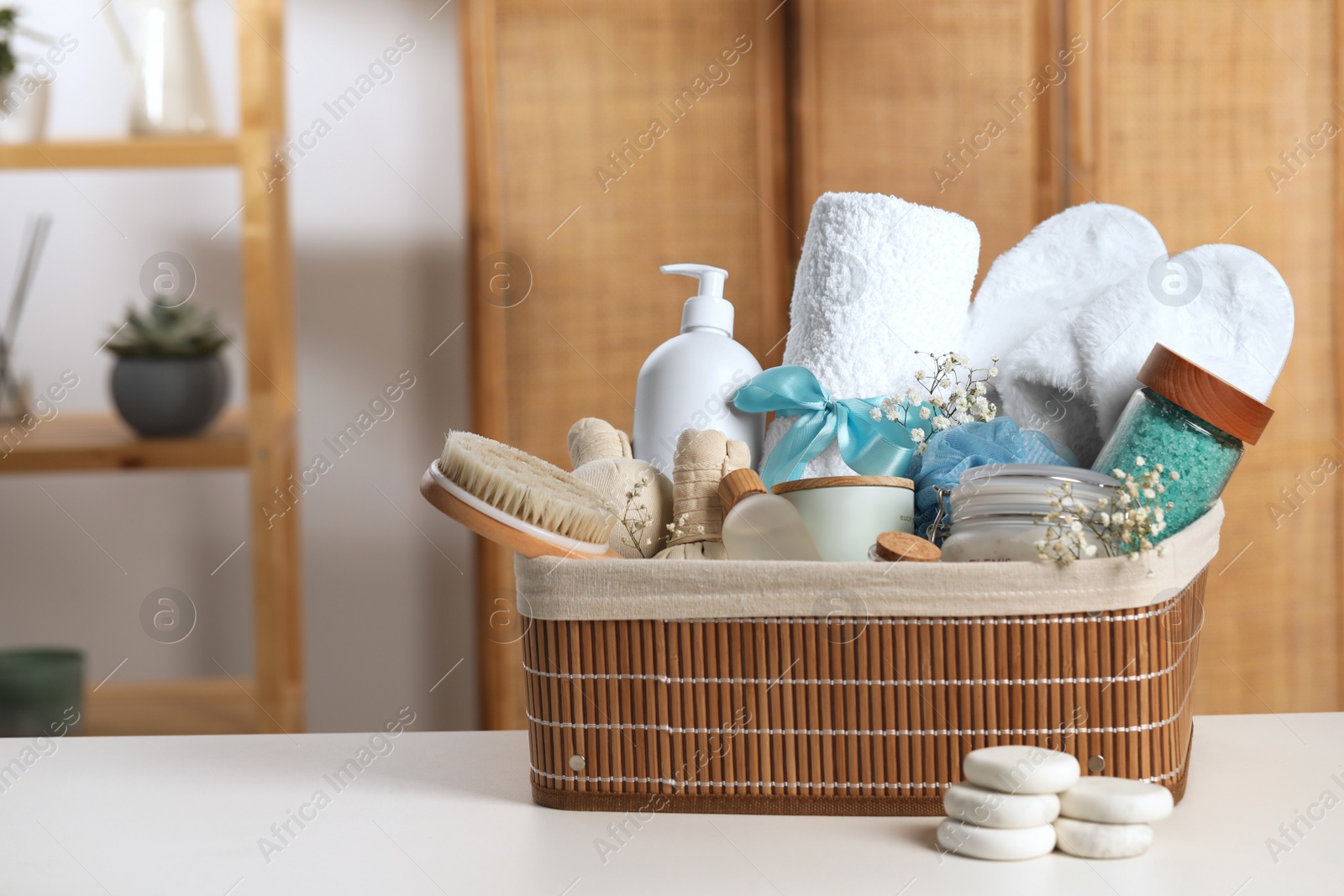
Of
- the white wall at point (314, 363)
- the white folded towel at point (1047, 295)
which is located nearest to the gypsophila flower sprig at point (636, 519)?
the white folded towel at point (1047, 295)

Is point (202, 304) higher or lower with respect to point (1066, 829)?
higher

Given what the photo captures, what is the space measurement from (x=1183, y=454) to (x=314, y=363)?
3.92 ft

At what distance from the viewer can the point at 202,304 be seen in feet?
4.57

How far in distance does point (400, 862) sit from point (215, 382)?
949 mm

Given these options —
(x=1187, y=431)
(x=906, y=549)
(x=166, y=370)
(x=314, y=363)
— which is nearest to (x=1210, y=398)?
(x=1187, y=431)

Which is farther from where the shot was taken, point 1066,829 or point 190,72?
point 190,72

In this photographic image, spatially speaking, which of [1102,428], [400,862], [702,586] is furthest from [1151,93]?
[400,862]

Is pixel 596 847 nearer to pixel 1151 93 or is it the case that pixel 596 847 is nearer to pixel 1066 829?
pixel 1066 829

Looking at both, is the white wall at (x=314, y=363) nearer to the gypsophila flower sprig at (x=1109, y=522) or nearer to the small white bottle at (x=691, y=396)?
the small white bottle at (x=691, y=396)

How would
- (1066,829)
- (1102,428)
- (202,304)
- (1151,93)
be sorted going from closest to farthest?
(1066,829) < (1102,428) < (1151,93) < (202,304)

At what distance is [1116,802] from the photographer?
381mm

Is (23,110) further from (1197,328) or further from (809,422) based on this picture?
(1197,328)

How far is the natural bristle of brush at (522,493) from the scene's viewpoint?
43 cm

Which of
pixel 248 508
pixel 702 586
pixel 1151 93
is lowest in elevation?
pixel 248 508
